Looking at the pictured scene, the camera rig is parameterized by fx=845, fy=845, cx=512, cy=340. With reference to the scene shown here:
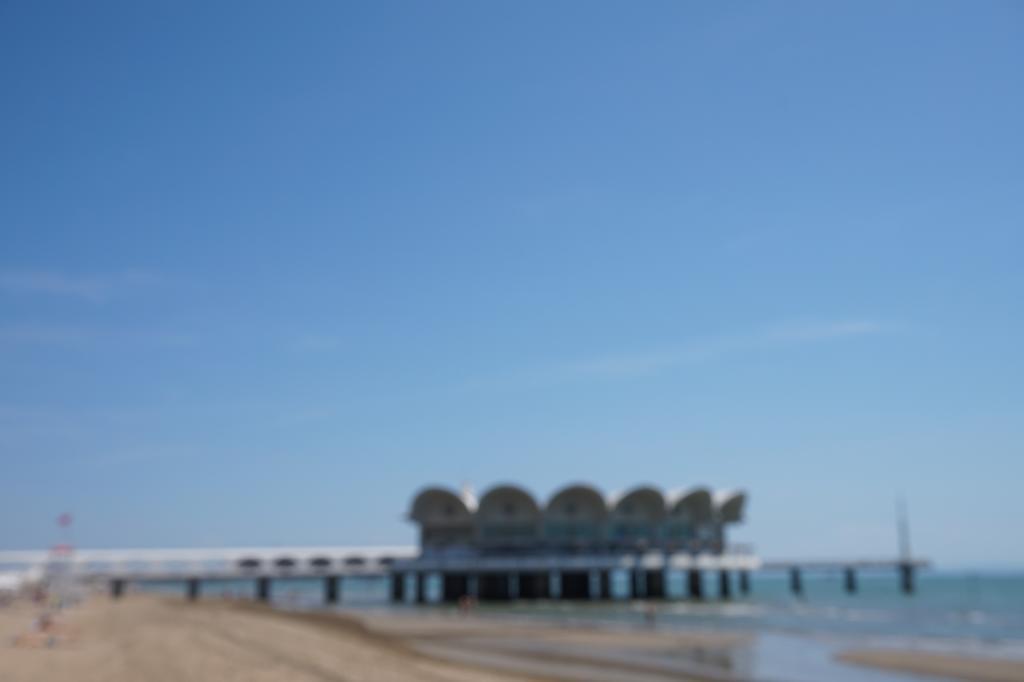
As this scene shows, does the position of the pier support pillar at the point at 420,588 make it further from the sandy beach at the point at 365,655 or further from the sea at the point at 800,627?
the sandy beach at the point at 365,655

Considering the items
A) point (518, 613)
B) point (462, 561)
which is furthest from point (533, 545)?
point (518, 613)

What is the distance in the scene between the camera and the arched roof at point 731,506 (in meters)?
66.0

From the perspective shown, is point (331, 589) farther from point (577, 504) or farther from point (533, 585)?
point (577, 504)

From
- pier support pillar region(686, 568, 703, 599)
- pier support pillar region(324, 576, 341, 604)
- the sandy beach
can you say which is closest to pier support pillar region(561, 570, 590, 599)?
pier support pillar region(686, 568, 703, 599)

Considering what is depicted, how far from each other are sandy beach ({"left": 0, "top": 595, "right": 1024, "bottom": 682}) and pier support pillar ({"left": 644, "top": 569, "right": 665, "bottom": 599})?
28131 mm

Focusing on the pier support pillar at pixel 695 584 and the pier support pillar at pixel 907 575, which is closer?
the pier support pillar at pixel 695 584

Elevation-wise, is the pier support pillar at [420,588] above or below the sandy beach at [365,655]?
below

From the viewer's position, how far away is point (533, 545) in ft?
202

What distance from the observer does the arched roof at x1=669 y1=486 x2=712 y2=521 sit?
63.8 metres

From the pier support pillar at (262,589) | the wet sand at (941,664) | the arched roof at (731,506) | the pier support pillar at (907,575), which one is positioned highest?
the arched roof at (731,506)

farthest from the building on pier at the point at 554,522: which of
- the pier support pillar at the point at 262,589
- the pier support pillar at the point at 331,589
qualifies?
the pier support pillar at the point at 262,589

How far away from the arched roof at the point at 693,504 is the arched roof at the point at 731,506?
4.45ft

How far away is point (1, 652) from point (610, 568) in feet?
142

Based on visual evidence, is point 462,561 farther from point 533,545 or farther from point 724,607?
point 724,607
